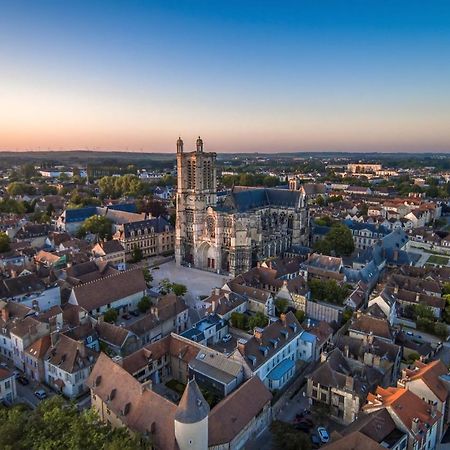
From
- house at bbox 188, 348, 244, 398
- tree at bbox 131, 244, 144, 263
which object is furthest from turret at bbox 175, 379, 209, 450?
tree at bbox 131, 244, 144, 263

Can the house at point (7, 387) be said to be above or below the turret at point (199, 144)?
below

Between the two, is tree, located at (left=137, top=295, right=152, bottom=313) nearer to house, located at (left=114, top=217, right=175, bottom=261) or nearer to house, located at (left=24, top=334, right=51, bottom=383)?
house, located at (left=24, top=334, right=51, bottom=383)

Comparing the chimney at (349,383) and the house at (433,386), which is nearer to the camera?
the house at (433,386)

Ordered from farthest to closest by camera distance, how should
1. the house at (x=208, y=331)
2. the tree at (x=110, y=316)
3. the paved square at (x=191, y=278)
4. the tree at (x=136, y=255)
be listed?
the tree at (x=136, y=255) < the paved square at (x=191, y=278) < the tree at (x=110, y=316) < the house at (x=208, y=331)

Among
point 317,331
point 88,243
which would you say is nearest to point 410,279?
point 317,331

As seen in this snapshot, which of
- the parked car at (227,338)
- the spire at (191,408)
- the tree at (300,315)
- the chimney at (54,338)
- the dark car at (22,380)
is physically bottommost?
the dark car at (22,380)

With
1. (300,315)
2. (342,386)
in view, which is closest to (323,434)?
(342,386)

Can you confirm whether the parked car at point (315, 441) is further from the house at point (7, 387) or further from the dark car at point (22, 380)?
the dark car at point (22, 380)

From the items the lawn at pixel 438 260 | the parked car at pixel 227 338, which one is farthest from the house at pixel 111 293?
the lawn at pixel 438 260
